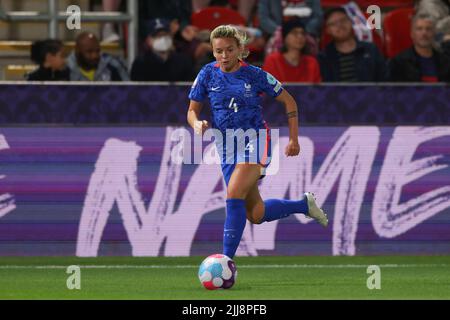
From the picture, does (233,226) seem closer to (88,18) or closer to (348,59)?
(348,59)

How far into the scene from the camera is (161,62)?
12883 millimetres

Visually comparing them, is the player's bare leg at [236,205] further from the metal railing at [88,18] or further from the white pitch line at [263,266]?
the metal railing at [88,18]

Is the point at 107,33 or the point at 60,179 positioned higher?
the point at 107,33

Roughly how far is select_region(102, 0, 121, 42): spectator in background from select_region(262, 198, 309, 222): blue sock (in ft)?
15.4

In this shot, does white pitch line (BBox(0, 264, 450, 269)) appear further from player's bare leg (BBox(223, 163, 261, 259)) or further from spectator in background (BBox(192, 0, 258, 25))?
spectator in background (BBox(192, 0, 258, 25))

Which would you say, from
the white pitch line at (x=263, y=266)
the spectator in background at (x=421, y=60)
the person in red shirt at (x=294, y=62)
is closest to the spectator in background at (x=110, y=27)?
the person in red shirt at (x=294, y=62)

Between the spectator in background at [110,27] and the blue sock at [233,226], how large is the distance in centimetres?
518

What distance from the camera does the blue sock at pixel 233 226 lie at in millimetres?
9422

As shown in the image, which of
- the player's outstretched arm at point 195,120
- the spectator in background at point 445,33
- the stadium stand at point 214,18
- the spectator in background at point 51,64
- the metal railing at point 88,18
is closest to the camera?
the player's outstretched arm at point 195,120

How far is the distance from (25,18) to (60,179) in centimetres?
226

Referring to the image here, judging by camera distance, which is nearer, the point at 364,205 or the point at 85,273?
the point at 85,273
